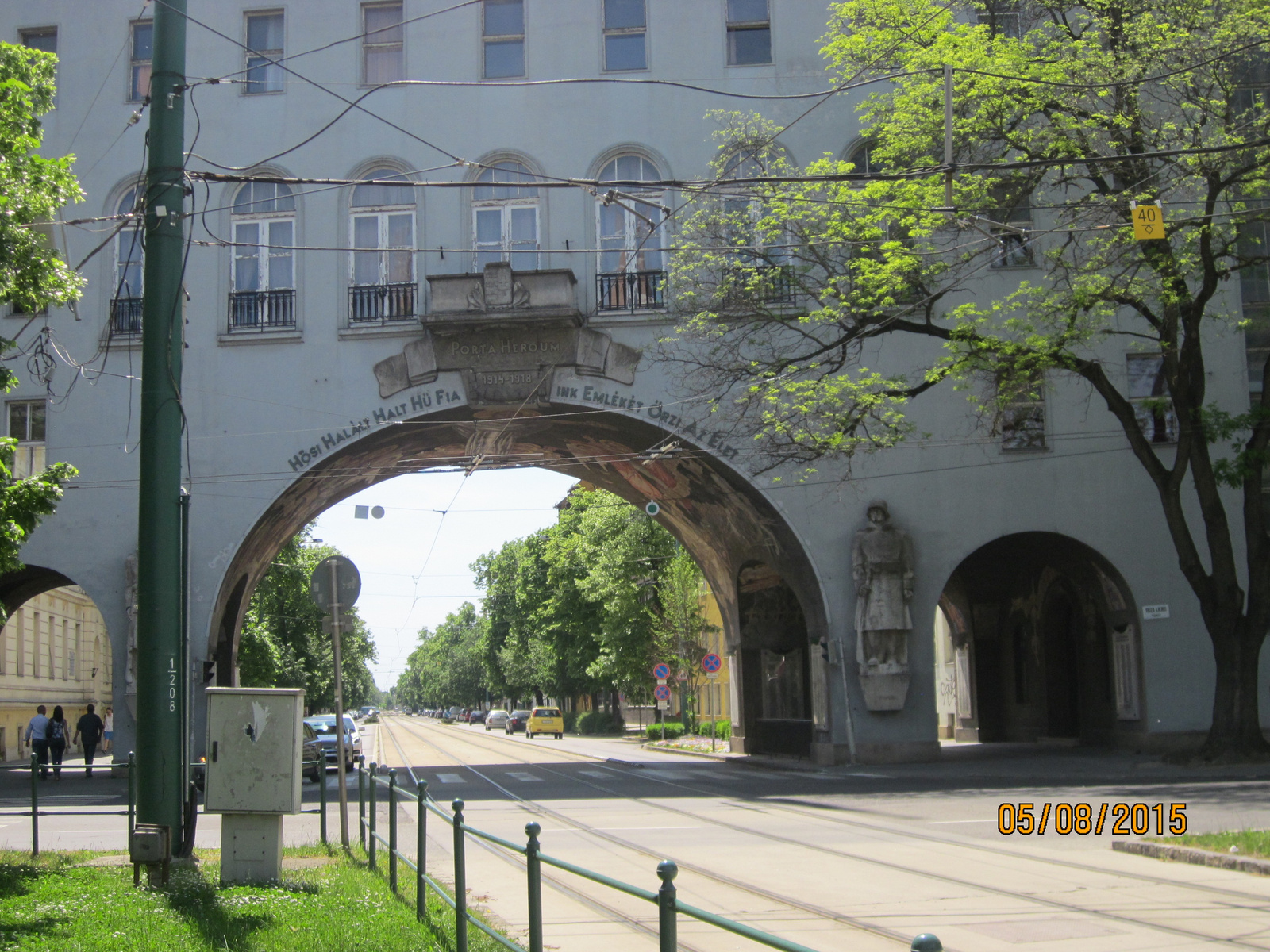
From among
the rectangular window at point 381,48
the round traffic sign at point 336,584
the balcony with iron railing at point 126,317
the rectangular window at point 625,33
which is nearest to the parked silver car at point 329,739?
the balcony with iron railing at point 126,317

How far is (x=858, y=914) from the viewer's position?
29.8 ft

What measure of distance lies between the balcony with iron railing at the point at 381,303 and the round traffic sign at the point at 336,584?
13.2 meters

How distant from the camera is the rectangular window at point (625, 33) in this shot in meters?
27.3

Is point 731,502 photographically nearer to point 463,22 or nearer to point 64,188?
point 463,22

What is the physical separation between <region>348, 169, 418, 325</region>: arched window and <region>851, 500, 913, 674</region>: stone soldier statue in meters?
10.1

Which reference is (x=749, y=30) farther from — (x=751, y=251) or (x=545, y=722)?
(x=545, y=722)

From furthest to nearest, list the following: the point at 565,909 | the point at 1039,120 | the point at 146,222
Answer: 1. the point at 1039,120
2. the point at 146,222
3. the point at 565,909

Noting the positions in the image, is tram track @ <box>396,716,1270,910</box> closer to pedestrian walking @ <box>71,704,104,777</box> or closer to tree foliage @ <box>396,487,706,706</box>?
pedestrian walking @ <box>71,704,104,777</box>

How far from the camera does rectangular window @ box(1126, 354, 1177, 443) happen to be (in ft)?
85.8

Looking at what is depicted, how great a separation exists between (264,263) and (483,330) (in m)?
4.96

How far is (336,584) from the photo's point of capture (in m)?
13.6

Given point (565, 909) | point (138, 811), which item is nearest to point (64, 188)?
point (138, 811)

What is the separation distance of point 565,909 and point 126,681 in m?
17.0
